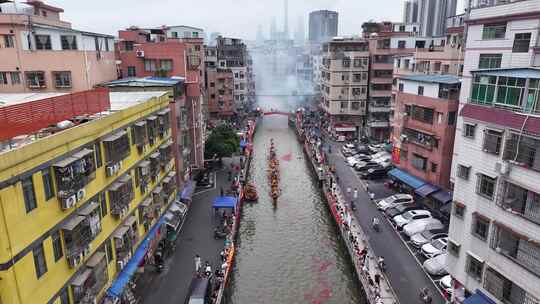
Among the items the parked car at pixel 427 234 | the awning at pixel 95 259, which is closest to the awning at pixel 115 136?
the awning at pixel 95 259

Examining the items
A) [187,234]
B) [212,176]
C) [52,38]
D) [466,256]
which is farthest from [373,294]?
[52,38]

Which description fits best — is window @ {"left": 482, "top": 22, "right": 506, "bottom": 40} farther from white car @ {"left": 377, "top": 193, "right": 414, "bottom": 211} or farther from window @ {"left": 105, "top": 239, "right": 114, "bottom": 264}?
window @ {"left": 105, "top": 239, "right": 114, "bottom": 264}

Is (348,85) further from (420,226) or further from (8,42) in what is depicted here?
(8,42)

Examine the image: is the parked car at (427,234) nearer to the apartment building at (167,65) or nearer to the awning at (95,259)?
the awning at (95,259)

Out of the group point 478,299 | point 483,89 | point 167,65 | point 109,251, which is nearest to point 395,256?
point 478,299

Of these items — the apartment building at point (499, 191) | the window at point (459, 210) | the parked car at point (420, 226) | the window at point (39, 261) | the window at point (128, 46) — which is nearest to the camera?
the window at point (39, 261)
